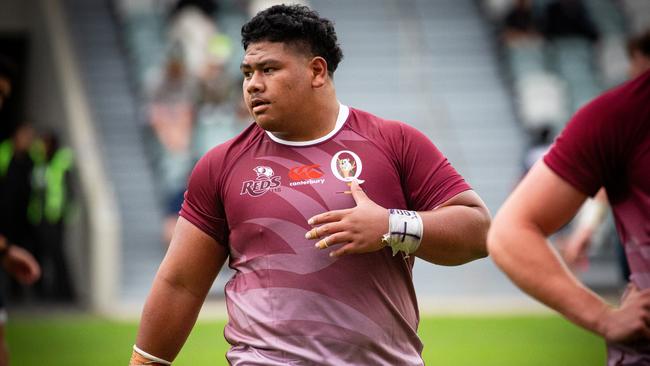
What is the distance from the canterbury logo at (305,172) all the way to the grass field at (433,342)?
21.8 feet

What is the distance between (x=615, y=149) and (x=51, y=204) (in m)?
15.2

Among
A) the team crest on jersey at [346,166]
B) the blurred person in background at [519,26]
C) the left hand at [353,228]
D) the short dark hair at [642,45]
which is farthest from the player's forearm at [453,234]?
the blurred person in background at [519,26]

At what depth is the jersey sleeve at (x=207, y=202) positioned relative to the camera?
511 cm

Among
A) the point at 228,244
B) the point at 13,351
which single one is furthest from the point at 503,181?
the point at 228,244

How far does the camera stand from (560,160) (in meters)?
3.61

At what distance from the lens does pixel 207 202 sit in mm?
5117

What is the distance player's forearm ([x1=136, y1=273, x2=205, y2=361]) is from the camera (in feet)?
17.0

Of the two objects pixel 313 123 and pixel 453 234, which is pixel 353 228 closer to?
pixel 453 234

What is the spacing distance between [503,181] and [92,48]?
8.25 m

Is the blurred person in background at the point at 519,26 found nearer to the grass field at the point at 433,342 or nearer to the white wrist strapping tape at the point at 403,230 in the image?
the grass field at the point at 433,342

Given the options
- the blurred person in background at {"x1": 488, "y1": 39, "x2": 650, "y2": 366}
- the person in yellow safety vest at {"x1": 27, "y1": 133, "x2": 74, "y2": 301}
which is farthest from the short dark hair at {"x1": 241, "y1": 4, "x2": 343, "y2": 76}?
the person in yellow safety vest at {"x1": 27, "y1": 133, "x2": 74, "y2": 301}

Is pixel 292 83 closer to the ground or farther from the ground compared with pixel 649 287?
farther from the ground

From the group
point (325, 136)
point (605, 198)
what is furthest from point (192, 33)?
point (325, 136)

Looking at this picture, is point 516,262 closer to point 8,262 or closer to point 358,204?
point 358,204
